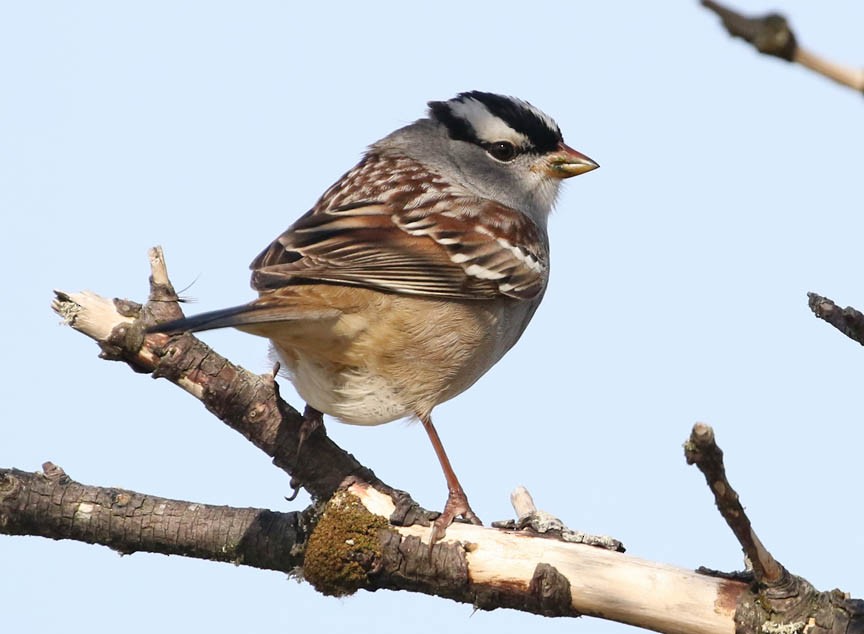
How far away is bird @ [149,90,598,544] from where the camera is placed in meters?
5.40

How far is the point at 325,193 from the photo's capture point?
689cm

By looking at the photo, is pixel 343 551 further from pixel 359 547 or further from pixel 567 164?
pixel 567 164

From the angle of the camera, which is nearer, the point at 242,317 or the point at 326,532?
the point at 242,317

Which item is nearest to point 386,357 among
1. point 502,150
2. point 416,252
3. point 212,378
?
point 416,252

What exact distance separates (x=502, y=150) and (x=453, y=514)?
2.89 m

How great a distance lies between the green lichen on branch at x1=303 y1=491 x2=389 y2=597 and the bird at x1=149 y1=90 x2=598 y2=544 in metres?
0.30

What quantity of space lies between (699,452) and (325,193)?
3931 mm

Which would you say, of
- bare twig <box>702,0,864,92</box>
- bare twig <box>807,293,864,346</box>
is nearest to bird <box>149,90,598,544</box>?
bare twig <box>807,293,864,346</box>

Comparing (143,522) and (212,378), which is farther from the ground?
(212,378)

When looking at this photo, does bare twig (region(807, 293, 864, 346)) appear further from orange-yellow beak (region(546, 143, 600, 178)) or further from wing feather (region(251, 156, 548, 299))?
orange-yellow beak (region(546, 143, 600, 178))

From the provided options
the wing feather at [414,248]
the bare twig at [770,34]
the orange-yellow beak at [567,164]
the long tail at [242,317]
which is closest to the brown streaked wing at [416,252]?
the wing feather at [414,248]

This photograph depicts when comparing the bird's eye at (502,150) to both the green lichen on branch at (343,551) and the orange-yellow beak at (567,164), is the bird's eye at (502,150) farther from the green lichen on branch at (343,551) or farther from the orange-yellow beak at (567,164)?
the green lichen on branch at (343,551)

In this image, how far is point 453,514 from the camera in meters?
5.04

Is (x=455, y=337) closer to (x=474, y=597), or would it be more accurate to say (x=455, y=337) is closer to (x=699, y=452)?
(x=474, y=597)
